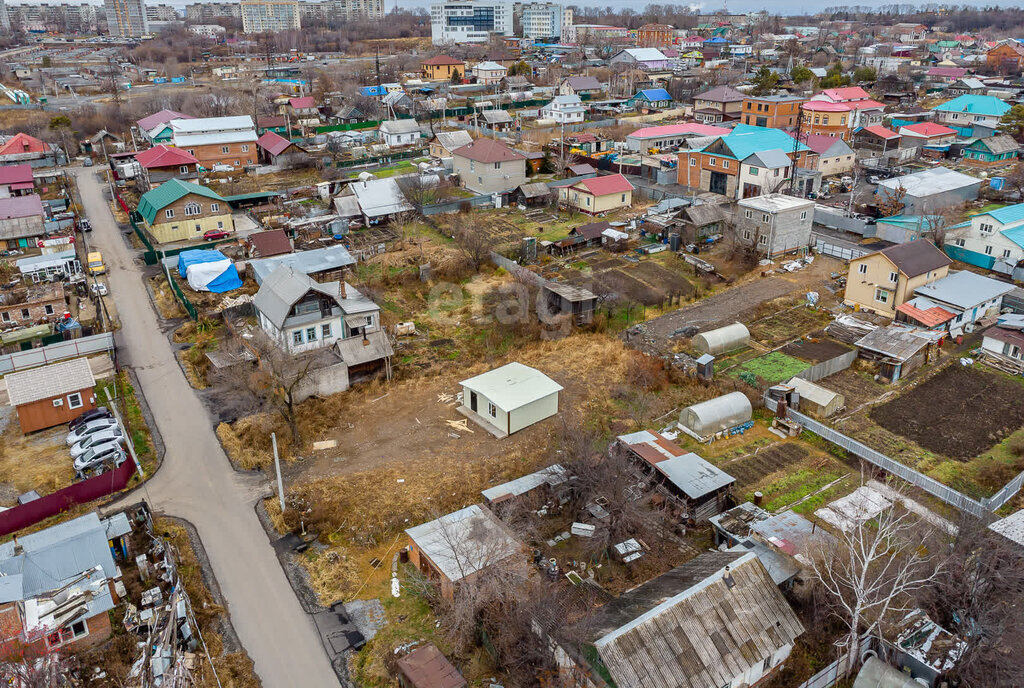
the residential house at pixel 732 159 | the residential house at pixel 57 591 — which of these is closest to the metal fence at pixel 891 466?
the residential house at pixel 57 591

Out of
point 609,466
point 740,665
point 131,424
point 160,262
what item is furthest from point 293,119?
point 740,665

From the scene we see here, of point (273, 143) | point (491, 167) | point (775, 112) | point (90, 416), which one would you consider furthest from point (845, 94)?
point (90, 416)

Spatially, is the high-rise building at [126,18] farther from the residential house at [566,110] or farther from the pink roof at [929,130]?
the pink roof at [929,130]

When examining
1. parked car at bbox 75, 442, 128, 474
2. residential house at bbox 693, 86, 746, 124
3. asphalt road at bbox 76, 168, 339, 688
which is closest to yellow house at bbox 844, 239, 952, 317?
asphalt road at bbox 76, 168, 339, 688

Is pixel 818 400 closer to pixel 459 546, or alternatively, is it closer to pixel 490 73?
pixel 459 546

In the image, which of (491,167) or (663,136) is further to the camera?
(663,136)

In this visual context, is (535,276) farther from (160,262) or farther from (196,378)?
(160,262)

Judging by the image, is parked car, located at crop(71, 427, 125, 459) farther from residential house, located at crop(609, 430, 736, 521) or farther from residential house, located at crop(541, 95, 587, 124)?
residential house, located at crop(541, 95, 587, 124)
